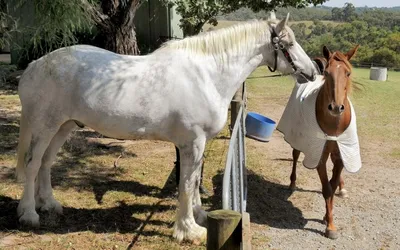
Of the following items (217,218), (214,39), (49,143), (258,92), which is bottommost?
(258,92)

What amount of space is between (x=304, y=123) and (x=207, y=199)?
1371 mm

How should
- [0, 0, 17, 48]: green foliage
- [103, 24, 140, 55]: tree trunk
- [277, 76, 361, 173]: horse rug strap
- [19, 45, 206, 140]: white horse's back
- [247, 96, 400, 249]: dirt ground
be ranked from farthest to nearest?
[103, 24, 140, 55]: tree trunk
[277, 76, 361, 173]: horse rug strap
[247, 96, 400, 249]: dirt ground
[19, 45, 206, 140]: white horse's back
[0, 0, 17, 48]: green foliage

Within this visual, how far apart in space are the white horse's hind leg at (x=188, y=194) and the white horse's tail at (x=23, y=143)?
1.39 metres

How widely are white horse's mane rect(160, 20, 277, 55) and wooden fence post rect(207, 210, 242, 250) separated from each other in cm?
226

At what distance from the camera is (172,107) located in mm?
3635

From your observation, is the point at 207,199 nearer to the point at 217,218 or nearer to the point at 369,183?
the point at 369,183

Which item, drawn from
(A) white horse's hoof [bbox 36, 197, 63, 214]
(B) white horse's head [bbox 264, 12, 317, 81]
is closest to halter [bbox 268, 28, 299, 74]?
(B) white horse's head [bbox 264, 12, 317, 81]

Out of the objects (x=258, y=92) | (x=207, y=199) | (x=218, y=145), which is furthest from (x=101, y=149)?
(x=258, y=92)

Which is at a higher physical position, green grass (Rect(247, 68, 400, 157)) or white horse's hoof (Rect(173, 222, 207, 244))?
white horse's hoof (Rect(173, 222, 207, 244))

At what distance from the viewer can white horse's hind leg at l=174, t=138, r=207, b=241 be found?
12.3ft

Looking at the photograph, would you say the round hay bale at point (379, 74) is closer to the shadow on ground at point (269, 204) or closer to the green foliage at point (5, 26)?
the shadow on ground at point (269, 204)

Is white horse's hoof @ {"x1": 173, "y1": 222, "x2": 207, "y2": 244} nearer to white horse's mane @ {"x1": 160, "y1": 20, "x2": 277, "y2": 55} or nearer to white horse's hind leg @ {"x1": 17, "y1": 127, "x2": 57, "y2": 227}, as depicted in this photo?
white horse's hind leg @ {"x1": 17, "y1": 127, "x2": 57, "y2": 227}

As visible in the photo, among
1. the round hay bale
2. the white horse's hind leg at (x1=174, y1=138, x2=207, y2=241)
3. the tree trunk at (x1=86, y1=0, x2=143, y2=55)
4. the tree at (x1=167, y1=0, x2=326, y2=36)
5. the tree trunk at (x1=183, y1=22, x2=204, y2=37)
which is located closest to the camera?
the white horse's hind leg at (x1=174, y1=138, x2=207, y2=241)

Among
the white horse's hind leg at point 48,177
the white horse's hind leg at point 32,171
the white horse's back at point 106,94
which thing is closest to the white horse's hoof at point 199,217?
the white horse's back at point 106,94
